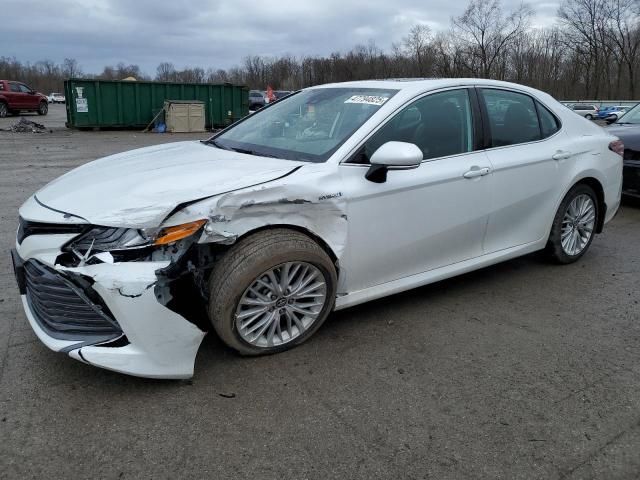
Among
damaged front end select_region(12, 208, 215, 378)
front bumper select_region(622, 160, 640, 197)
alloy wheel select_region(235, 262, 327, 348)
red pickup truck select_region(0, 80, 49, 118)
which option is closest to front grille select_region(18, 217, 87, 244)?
damaged front end select_region(12, 208, 215, 378)

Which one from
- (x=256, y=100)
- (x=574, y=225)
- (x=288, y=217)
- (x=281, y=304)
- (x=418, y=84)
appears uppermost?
(x=256, y=100)

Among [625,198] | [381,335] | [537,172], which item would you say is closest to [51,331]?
[381,335]

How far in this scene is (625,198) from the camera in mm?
8391

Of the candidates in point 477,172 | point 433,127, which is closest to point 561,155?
point 477,172

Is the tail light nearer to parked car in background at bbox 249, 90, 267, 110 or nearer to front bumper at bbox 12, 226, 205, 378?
front bumper at bbox 12, 226, 205, 378

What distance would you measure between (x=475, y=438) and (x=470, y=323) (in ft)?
4.32

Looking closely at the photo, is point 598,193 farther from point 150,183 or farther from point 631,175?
point 150,183

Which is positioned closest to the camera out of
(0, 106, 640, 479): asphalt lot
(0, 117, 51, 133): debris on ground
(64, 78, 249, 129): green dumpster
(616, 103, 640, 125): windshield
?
(0, 106, 640, 479): asphalt lot

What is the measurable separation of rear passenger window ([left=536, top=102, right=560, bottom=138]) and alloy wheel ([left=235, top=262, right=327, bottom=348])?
2.55 metres

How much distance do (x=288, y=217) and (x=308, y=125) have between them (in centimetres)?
104

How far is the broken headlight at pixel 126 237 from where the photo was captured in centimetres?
268

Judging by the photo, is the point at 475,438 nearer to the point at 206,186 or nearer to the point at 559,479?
the point at 559,479

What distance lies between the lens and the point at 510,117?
429 cm

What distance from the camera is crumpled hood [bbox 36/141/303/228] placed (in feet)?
8.92
